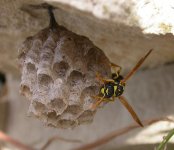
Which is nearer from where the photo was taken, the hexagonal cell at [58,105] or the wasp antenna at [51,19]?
the hexagonal cell at [58,105]

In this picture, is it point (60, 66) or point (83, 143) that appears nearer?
point (60, 66)

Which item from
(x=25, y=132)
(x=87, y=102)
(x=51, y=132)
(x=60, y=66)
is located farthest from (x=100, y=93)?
(x=25, y=132)

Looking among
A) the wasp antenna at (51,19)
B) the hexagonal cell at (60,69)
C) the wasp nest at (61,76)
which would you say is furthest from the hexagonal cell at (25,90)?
the wasp antenna at (51,19)

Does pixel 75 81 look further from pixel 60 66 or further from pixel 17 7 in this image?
pixel 17 7

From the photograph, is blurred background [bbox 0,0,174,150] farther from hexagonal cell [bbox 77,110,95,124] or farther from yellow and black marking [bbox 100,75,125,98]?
hexagonal cell [bbox 77,110,95,124]

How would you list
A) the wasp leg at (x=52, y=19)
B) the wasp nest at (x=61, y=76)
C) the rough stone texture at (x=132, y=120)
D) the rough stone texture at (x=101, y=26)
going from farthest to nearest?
the rough stone texture at (x=132, y=120)
the wasp leg at (x=52, y=19)
the wasp nest at (x=61, y=76)
the rough stone texture at (x=101, y=26)

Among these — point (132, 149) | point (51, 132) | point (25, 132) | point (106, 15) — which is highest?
point (106, 15)

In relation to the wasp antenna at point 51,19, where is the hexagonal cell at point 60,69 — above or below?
below

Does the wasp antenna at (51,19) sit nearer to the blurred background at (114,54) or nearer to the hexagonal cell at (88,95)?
the blurred background at (114,54)
